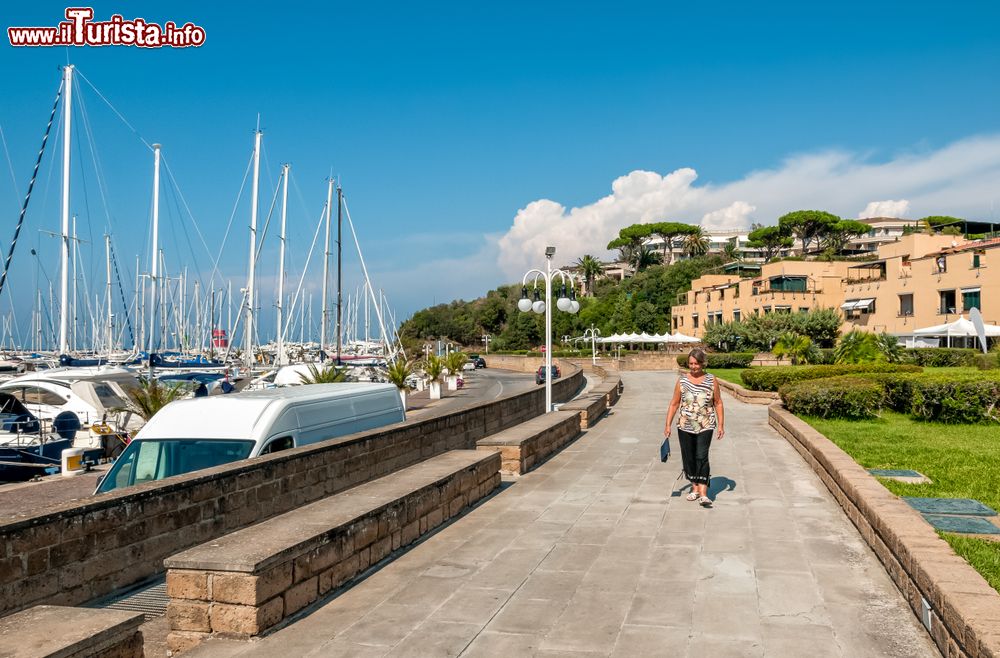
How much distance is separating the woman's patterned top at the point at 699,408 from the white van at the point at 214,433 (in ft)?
16.7

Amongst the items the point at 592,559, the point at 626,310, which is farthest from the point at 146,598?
the point at 626,310

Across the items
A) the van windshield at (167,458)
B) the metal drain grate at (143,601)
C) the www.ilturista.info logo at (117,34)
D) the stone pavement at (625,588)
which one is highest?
the www.ilturista.info logo at (117,34)

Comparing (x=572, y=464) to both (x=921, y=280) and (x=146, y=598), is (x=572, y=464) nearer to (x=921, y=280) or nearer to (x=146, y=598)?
(x=146, y=598)

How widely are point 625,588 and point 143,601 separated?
4188mm

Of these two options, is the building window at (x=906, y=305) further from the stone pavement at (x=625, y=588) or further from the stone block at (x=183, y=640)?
the stone block at (x=183, y=640)

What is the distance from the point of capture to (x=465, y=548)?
7316mm

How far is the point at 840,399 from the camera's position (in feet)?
56.2

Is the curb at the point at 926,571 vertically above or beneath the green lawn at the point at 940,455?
above

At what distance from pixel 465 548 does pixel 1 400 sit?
73.3 feet

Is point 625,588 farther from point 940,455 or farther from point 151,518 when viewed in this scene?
point 940,455

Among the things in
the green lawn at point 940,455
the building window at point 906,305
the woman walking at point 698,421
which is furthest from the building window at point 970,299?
the woman walking at point 698,421

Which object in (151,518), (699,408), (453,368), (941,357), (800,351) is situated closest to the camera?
(151,518)

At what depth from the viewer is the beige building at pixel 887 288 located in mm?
46188

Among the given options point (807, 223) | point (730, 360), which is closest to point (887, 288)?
point (730, 360)
